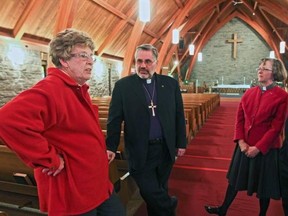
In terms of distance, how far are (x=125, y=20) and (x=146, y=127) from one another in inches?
327

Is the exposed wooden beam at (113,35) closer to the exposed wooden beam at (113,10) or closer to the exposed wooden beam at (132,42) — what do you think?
the exposed wooden beam at (113,10)

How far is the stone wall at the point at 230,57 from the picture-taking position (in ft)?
63.7

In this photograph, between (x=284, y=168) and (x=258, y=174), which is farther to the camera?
(x=258, y=174)

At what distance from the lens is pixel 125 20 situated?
9.74 m

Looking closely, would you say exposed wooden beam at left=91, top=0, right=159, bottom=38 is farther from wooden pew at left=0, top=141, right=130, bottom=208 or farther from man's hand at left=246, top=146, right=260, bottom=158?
man's hand at left=246, top=146, right=260, bottom=158

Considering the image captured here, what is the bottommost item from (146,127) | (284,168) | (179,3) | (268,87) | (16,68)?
(284,168)

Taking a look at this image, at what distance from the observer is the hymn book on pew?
1.99 m

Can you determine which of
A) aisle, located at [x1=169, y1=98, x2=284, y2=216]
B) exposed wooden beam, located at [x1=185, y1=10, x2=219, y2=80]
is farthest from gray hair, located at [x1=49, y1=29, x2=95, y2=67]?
exposed wooden beam, located at [x1=185, y1=10, x2=219, y2=80]

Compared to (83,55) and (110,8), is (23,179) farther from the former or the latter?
(110,8)

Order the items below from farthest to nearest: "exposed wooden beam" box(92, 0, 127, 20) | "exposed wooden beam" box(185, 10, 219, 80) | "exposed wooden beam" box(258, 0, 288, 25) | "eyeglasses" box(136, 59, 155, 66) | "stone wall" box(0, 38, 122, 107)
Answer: "exposed wooden beam" box(185, 10, 219, 80) < "exposed wooden beam" box(258, 0, 288, 25) < "exposed wooden beam" box(92, 0, 127, 20) < "stone wall" box(0, 38, 122, 107) < "eyeglasses" box(136, 59, 155, 66)

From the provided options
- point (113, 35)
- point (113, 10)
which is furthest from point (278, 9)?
point (113, 10)

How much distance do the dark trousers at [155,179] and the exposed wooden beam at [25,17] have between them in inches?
220

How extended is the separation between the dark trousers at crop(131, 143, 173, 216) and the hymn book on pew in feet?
2.45

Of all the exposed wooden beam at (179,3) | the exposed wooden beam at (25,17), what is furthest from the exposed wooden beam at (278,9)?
the exposed wooden beam at (25,17)
